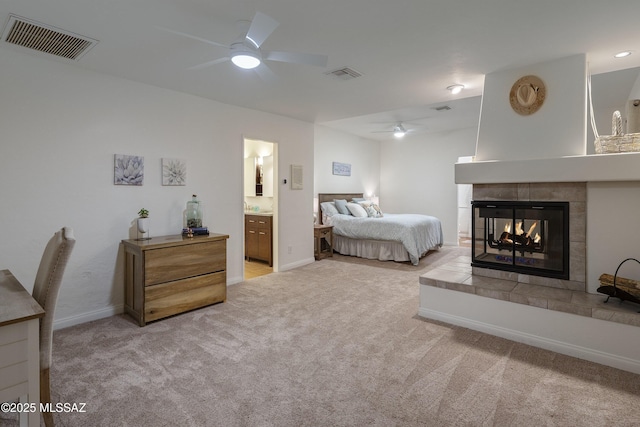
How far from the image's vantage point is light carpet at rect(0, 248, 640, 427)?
70.5 inches

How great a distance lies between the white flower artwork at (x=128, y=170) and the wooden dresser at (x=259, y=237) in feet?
7.14

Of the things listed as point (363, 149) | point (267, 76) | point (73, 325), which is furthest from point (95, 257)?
point (363, 149)

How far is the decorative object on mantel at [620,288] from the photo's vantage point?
2.40 metres

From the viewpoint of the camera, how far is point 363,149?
811cm

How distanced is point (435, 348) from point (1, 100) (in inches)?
159

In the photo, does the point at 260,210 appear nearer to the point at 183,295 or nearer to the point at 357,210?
the point at 357,210

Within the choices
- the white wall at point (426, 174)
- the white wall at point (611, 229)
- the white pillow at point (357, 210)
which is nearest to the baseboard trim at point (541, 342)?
the white wall at point (611, 229)

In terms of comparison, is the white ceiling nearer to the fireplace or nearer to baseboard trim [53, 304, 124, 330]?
the fireplace

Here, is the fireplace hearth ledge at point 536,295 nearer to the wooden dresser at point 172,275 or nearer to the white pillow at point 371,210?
the wooden dresser at point 172,275

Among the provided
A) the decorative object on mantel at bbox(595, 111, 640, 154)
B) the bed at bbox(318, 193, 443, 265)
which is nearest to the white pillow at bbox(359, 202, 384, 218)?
the bed at bbox(318, 193, 443, 265)

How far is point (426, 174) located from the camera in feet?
25.9

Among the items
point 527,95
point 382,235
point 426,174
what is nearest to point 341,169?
point 426,174

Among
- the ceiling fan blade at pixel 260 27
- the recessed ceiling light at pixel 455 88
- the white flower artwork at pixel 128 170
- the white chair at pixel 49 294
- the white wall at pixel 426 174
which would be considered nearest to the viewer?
the white chair at pixel 49 294

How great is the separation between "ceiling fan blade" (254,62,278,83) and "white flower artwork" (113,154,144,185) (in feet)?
5.10
